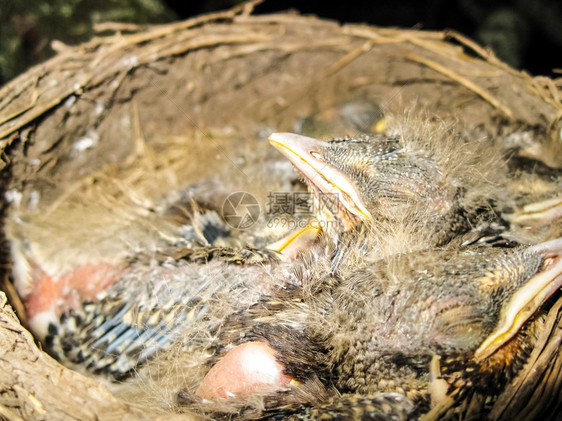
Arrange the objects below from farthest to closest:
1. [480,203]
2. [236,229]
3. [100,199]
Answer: [100,199] → [236,229] → [480,203]

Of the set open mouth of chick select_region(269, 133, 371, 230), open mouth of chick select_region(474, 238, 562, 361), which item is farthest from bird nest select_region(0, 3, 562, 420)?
open mouth of chick select_region(474, 238, 562, 361)

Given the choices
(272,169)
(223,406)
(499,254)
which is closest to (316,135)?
(272,169)

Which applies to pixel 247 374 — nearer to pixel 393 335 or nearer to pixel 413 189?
pixel 393 335

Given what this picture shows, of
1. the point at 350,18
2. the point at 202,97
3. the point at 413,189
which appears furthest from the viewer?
the point at 350,18

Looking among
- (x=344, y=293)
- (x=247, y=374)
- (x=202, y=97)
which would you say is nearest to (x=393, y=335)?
(x=344, y=293)

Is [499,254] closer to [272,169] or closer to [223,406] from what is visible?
[223,406]

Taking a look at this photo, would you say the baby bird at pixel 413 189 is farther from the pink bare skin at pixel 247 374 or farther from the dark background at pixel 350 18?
the dark background at pixel 350 18
